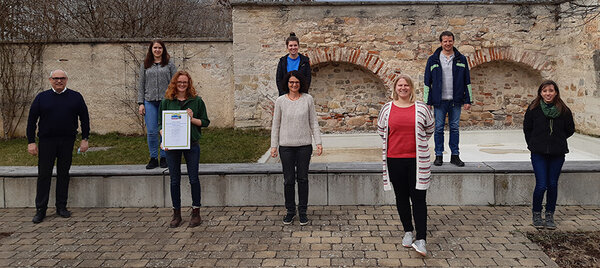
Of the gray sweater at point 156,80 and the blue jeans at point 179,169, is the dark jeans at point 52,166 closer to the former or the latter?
the gray sweater at point 156,80

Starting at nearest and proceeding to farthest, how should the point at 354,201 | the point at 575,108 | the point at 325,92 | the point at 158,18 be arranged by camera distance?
the point at 354,201 → the point at 575,108 → the point at 325,92 → the point at 158,18

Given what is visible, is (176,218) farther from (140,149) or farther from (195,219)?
(140,149)

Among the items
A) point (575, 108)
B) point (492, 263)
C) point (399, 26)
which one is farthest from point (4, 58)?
point (575, 108)

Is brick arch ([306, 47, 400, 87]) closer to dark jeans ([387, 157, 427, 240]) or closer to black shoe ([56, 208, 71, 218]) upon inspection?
black shoe ([56, 208, 71, 218])

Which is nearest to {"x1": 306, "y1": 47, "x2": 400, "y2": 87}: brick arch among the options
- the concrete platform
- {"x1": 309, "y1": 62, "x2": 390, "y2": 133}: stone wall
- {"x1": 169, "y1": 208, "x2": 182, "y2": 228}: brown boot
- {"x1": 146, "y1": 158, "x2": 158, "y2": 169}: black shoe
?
{"x1": 309, "y1": 62, "x2": 390, "y2": 133}: stone wall

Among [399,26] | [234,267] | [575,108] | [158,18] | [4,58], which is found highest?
[158,18]

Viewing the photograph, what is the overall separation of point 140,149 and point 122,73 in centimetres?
383

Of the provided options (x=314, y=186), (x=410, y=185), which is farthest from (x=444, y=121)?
(x=410, y=185)

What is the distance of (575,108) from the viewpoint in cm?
1055

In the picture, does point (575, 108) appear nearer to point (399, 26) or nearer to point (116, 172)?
point (399, 26)

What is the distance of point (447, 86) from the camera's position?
5.59 m

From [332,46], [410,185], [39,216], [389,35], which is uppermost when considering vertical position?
[389,35]

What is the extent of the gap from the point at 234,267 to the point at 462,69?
11.8 ft

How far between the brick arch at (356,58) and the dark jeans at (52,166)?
6.93 m
